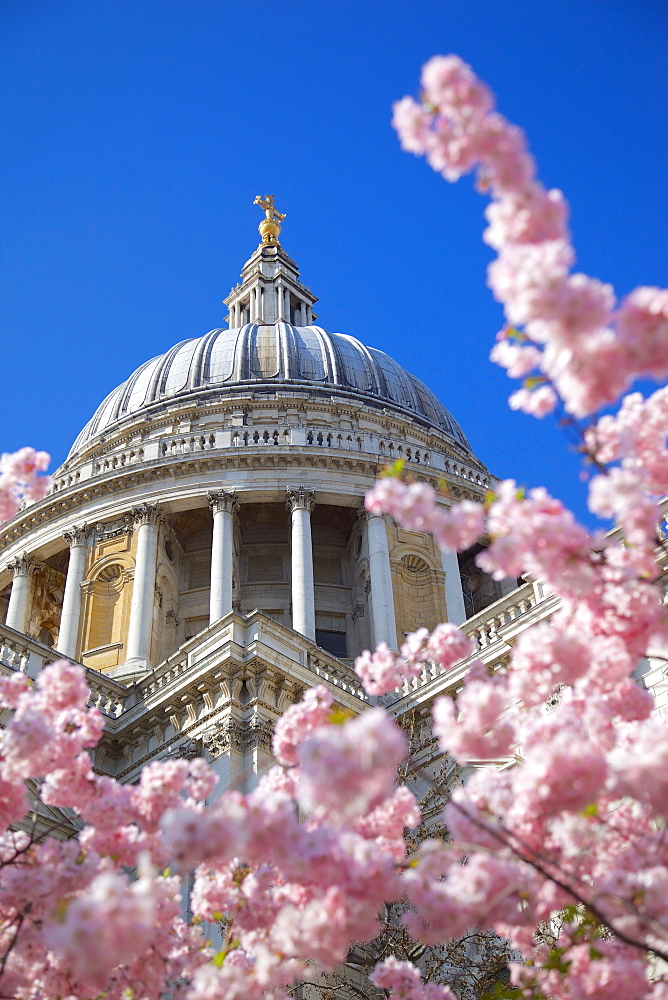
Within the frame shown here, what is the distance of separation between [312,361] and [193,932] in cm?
3839

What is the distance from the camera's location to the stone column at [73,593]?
34.5 meters

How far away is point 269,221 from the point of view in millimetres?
64125

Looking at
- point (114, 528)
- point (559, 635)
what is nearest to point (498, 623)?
point (559, 635)

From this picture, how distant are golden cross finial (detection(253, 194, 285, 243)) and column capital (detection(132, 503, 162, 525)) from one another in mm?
29840

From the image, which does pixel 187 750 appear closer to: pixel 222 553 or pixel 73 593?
pixel 222 553

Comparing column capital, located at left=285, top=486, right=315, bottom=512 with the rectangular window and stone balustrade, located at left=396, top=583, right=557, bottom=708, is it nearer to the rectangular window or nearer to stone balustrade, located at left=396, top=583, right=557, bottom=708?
the rectangular window

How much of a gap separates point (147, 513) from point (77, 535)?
301 cm

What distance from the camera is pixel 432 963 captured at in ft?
57.7

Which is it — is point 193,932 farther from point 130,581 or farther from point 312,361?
point 312,361

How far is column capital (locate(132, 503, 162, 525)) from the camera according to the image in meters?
36.8

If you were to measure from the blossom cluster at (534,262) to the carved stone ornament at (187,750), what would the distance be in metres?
14.0

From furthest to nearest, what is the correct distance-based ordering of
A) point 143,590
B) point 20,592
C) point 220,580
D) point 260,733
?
point 20,592 < point 143,590 < point 220,580 < point 260,733

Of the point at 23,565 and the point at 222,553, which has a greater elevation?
the point at 23,565

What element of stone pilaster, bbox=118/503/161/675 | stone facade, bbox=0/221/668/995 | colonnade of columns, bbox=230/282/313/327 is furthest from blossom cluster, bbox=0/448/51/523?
colonnade of columns, bbox=230/282/313/327
